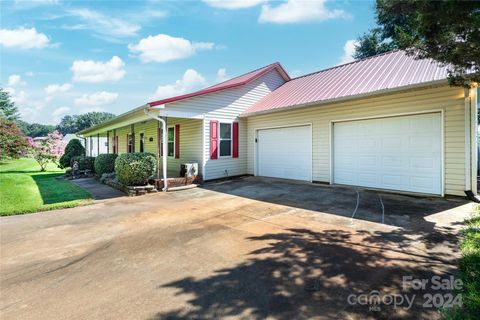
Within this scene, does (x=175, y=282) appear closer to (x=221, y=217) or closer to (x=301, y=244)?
(x=301, y=244)

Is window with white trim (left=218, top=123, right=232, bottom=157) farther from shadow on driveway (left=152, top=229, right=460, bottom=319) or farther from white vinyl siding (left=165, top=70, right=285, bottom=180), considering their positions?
shadow on driveway (left=152, top=229, right=460, bottom=319)

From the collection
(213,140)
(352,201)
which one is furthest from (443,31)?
(213,140)

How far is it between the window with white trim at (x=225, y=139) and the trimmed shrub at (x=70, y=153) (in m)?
14.5

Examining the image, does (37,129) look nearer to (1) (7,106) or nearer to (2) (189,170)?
(1) (7,106)

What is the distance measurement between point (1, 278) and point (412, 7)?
6802 mm

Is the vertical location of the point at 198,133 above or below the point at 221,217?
above

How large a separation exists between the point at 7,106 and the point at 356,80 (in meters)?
59.2

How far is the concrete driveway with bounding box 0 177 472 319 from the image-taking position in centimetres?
250

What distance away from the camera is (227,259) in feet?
11.6

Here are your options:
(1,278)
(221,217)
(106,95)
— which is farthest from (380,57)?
(106,95)

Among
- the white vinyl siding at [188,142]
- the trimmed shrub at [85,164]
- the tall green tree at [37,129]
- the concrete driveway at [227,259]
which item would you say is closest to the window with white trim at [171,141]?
the white vinyl siding at [188,142]

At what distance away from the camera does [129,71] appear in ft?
51.9

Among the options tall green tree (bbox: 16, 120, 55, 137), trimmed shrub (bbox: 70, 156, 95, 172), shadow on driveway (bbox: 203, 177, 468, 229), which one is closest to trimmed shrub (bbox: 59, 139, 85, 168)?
trimmed shrub (bbox: 70, 156, 95, 172)

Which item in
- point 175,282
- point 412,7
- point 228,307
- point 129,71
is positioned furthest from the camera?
point 129,71
